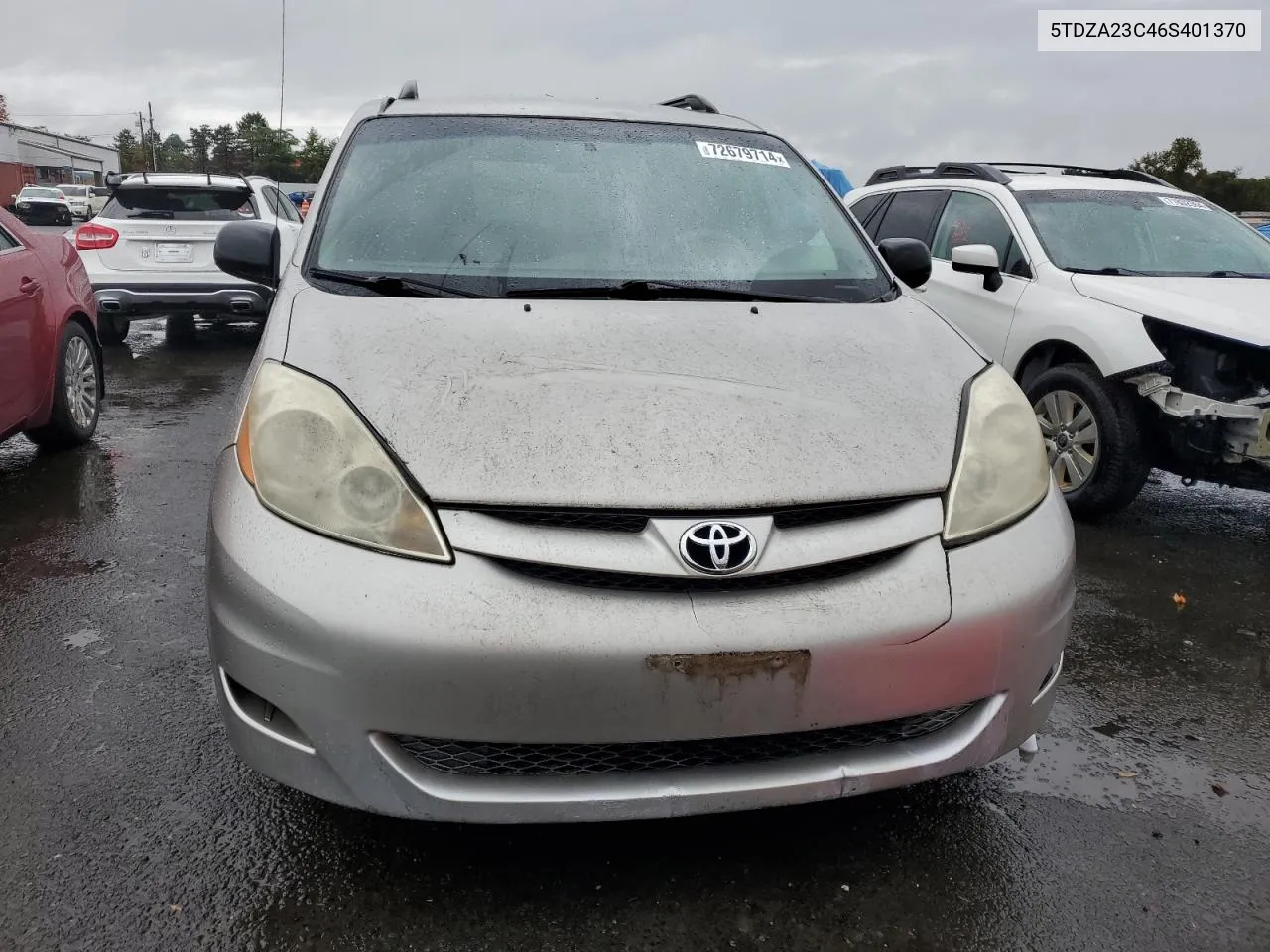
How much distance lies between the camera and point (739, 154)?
342 cm

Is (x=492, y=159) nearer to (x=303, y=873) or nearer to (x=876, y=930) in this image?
(x=303, y=873)

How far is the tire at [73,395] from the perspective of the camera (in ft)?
17.8

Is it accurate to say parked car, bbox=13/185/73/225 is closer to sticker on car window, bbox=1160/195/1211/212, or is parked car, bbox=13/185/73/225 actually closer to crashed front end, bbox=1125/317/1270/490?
sticker on car window, bbox=1160/195/1211/212

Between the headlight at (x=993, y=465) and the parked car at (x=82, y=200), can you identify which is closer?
the headlight at (x=993, y=465)

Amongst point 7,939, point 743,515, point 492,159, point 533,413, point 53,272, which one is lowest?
point 7,939

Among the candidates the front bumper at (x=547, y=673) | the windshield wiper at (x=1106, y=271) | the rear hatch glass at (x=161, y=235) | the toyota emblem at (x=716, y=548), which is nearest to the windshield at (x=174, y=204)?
the rear hatch glass at (x=161, y=235)

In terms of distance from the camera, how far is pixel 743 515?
1.96m

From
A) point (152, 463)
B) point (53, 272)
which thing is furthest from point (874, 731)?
point (53, 272)

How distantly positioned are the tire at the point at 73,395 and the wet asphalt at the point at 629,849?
7.91 ft

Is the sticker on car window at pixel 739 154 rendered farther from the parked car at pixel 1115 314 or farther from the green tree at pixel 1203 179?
the green tree at pixel 1203 179

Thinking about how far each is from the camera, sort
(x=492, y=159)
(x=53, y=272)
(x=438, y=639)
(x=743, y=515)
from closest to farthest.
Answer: (x=438, y=639)
(x=743, y=515)
(x=492, y=159)
(x=53, y=272)

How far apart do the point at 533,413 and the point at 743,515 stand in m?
0.49

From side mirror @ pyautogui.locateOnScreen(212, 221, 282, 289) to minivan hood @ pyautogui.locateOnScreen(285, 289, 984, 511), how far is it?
0.98m

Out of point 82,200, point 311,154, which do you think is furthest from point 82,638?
point 311,154
